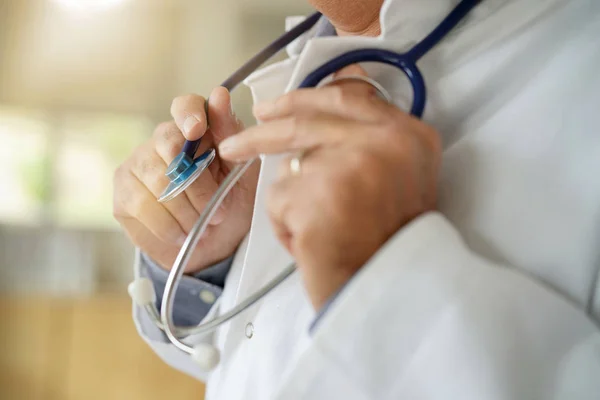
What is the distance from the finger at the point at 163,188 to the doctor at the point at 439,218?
0.43ft

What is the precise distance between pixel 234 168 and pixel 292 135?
0.45 ft

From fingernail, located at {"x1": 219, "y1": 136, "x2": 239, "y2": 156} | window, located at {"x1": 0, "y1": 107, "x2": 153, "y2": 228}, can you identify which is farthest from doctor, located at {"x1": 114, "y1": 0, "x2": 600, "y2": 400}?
window, located at {"x1": 0, "y1": 107, "x2": 153, "y2": 228}

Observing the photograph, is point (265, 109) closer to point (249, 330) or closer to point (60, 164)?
point (249, 330)

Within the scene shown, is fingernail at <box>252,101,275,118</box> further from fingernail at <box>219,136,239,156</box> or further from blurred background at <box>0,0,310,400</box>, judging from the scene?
blurred background at <box>0,0,310,400</box>

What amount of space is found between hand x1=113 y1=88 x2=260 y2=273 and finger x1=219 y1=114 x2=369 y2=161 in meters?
0.16

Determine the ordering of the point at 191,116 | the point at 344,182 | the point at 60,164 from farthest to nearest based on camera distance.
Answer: the point at 60,164 < the point at 191,116 < the point at 344,182

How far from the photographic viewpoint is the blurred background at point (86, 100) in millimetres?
1800

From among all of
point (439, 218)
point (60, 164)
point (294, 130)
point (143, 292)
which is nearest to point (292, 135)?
point (294, 130)

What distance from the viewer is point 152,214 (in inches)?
23.9

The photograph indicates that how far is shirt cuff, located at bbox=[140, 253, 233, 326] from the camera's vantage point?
0.67 meters

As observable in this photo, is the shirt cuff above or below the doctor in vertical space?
below

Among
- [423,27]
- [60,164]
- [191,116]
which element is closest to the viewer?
[423,27]

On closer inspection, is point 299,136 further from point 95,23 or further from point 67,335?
point 95,23

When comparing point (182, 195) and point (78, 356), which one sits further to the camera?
point (78, 356)
